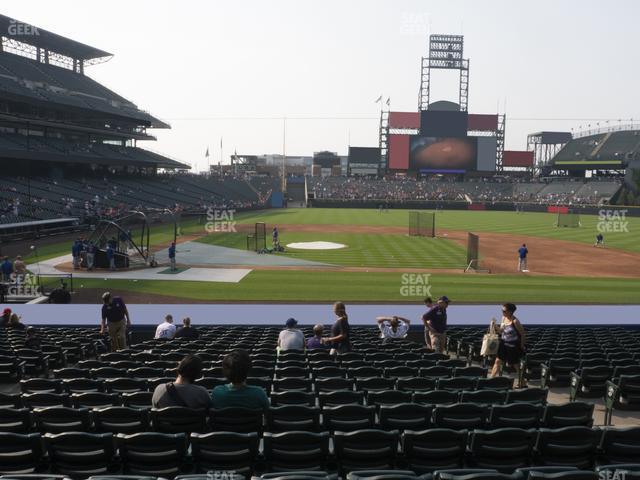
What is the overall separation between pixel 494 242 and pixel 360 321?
33.8 meters

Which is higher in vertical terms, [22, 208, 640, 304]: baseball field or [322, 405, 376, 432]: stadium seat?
[322, 405, 376, 432]: stadium seat

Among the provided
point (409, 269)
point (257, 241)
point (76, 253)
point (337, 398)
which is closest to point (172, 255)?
point (76, 253)

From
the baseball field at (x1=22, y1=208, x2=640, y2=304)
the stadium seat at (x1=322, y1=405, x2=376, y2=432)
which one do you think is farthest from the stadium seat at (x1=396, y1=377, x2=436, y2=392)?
the baseball field at (x1=22, y1=208, x2=640, y2=304)

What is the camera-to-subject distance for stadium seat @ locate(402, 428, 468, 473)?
19.0ft

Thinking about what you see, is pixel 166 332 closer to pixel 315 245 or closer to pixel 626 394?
pixel 626 394

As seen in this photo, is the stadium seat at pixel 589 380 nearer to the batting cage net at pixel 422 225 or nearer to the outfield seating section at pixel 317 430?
the outfield seating section at pixel 317 430

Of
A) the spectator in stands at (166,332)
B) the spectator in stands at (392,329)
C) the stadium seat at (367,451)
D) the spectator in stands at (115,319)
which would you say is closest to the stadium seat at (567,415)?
the stadium seat at (367,451)

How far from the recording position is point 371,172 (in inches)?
5089

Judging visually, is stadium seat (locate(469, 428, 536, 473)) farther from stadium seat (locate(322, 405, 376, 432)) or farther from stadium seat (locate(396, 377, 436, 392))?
stadium seat (locate(396, 377, 436, 392))

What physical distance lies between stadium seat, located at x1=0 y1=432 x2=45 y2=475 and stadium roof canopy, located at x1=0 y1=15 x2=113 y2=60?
69274mm

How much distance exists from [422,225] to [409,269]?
78.3 ft

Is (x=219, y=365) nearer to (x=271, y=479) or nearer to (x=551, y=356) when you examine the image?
(x=271, y=479)

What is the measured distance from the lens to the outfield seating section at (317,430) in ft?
18.2

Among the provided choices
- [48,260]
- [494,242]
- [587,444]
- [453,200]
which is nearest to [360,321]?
[587,444]
